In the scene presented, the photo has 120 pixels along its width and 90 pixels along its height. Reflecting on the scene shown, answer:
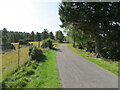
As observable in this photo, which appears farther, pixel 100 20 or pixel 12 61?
pixel 100 20

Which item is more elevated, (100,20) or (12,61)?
(100,20)

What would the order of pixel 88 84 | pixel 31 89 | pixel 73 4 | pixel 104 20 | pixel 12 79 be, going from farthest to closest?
1. pixel 73 4
2. pixel 104 20
3. pixel 12 79
4. pixel 88 84
5. pixel 31 89

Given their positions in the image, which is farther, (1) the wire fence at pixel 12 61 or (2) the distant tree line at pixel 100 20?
(2) the distant tree line at pixel 100 20

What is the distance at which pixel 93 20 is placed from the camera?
13.0m

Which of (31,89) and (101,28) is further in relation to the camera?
(101,28)

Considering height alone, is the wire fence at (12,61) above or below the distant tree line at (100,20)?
below

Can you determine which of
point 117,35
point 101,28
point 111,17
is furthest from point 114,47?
point 111,17

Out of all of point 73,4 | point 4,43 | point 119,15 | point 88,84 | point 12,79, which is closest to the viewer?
point 88,84

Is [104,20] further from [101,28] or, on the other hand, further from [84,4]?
[84,4]

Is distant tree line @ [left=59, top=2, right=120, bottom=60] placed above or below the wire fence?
above

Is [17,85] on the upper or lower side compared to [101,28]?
lower

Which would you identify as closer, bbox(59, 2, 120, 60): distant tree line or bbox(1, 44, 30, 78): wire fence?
bbox(1, 44, 30, 78): wire fence

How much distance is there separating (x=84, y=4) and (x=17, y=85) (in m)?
11.7

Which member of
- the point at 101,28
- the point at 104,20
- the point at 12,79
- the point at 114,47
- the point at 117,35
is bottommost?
the point at 12,79
